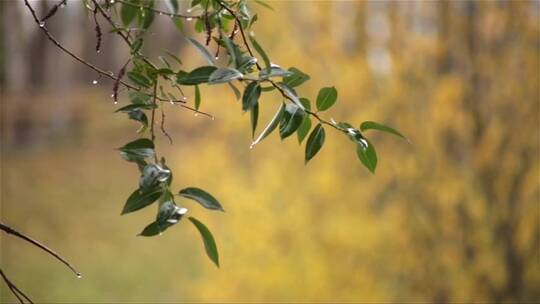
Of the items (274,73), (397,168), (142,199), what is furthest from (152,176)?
(397,168)

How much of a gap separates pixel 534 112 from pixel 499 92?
0.47 ft

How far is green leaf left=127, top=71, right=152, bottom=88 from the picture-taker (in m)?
0.72

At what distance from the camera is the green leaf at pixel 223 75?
0.62 m

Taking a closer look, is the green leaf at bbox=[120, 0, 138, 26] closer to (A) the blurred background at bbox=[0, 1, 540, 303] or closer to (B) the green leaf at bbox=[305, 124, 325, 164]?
(B) the green leaf at bbox=[305, 124, 325, 164]

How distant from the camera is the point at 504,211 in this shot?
9.57 ft

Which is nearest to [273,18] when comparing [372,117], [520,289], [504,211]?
[372,117]

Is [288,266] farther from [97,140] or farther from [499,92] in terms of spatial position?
[97,140]

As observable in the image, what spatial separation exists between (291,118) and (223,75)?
0.24 ft

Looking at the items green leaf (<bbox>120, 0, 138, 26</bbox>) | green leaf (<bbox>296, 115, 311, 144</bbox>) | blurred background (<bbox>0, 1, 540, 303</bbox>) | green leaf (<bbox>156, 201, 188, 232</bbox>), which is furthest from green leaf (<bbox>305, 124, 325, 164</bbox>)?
blurred background (<bbox>0, 1, 540, 303</bbox>)

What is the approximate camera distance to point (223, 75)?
629 millimetres

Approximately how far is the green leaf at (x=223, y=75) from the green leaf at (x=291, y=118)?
0.18 feet

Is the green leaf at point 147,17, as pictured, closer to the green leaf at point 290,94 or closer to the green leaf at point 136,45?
the green leaf at point 136,45

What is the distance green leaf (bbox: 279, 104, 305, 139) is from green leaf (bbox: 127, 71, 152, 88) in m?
0.13

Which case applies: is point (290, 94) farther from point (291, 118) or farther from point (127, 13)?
point (127, 13)
